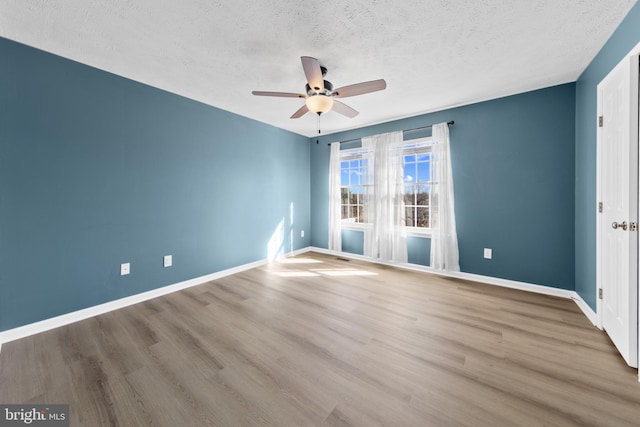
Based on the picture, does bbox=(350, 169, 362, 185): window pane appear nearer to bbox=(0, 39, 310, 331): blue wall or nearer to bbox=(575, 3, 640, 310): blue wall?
bbox=(0, 39, 310, 331): blue wall

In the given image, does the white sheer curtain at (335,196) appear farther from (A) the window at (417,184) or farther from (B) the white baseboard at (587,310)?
(B) the white baseboard at (587,310)

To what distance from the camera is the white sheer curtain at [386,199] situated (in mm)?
4039

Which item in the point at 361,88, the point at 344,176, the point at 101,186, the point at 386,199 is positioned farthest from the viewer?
the point at 344,176

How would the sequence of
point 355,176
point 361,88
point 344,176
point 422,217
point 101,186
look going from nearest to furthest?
point 361,88
point 101,186
point 422,217
point 355,176
point 344,176

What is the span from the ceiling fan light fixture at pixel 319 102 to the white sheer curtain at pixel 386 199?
79.4 inches

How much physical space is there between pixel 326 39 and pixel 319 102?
51 cm

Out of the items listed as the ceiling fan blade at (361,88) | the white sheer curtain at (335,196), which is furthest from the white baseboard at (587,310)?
the white sheer curtain at (335,196)

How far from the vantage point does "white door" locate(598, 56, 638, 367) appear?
5.49ft

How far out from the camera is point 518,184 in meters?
3.12

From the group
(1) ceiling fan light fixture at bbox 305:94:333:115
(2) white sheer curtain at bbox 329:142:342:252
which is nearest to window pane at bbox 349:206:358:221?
(2) white sheer curtain at bbox 329:142:342:252

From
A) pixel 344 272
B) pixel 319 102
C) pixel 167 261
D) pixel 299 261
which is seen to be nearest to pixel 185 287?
pixel 167 261

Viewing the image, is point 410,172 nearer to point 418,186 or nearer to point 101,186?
point 418,186

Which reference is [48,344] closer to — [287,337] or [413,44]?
[287,337]

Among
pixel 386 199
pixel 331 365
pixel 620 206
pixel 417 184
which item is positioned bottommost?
pixel 331 365
